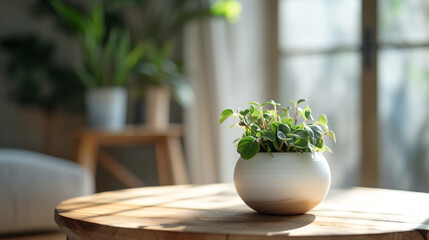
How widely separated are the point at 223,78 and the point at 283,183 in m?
1.96

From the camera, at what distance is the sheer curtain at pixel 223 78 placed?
9.45ft

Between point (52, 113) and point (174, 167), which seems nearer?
point (174, 167)

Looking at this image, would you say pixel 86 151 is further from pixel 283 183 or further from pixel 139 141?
pixel 283 183

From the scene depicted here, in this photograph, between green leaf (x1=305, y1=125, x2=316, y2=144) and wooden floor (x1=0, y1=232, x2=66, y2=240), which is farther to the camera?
wooden floor (x1=0, y1=232, x2=66, y2=240)

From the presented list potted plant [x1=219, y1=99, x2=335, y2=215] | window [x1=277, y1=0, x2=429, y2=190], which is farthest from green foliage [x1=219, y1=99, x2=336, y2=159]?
window [x1=277, y1=0, x2=429, y2=190]

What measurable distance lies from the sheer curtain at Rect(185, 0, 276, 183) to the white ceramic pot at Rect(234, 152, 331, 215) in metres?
1.88

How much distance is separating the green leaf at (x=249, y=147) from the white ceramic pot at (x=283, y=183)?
2 cm

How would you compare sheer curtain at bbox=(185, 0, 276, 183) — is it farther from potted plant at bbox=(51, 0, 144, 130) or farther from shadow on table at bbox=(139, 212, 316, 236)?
shadow on table at bbox=(139, 212, 316, 236)

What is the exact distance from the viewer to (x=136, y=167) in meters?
3.56

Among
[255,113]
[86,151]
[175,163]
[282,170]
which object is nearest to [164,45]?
[175,163]

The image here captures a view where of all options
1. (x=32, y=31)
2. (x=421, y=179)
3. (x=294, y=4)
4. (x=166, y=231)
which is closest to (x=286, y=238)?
(x=166, y=231)

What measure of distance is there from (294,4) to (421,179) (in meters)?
1.03

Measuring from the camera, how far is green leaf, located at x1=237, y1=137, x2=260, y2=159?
37.8 inches

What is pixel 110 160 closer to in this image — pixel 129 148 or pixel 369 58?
pixel 129 148
